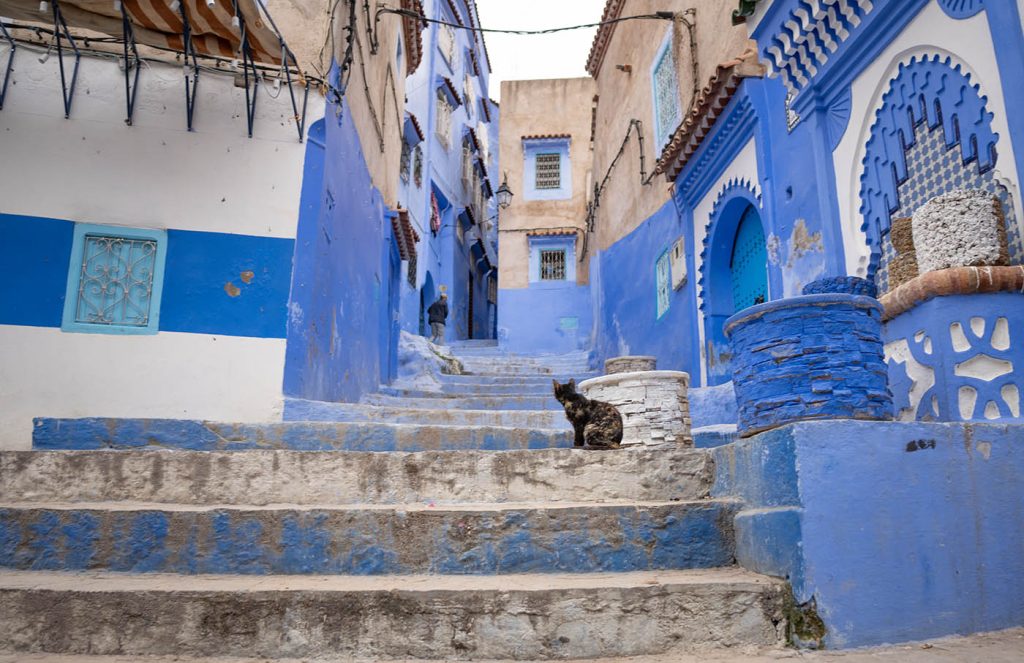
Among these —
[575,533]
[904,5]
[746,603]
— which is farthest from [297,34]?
[746,603]

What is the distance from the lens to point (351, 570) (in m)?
2.81

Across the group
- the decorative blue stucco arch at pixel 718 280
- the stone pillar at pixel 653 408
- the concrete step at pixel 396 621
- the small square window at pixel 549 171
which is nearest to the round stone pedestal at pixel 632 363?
the decorative blue stucco arch at pixel 718 280

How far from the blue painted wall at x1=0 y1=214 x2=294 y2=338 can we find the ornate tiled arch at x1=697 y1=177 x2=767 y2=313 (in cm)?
457

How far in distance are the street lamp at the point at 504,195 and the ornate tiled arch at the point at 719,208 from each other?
1173 centimetres

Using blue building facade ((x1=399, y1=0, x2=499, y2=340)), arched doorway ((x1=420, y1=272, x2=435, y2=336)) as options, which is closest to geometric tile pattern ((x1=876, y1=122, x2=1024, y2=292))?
blue building facade ((x1=399, y1=0, x2=499, y2=340))

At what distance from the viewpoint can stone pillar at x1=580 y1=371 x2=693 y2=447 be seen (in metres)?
4.81

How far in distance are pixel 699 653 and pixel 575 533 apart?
2.15ft

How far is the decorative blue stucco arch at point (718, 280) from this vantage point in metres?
8.15

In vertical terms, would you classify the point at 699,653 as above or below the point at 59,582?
below

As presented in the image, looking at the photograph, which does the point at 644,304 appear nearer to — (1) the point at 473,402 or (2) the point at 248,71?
(1) the point at 473,402

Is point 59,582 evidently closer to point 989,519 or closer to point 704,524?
point 704,524

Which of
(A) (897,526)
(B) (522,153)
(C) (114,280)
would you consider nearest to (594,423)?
(A) (897,526)

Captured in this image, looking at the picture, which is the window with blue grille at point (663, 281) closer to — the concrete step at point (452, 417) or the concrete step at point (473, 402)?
the concrete step at point (473, 402)

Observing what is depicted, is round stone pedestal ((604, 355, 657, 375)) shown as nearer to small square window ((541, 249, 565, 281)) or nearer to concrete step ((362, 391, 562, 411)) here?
concrete step ((362, 391, 562, 411))
